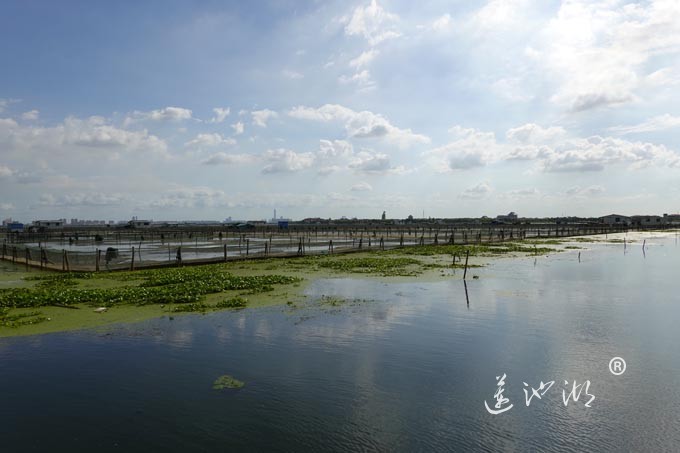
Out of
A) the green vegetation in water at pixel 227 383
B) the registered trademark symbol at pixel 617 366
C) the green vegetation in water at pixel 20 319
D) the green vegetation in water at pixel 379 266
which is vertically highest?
the green vegetation in water at pixel 379 266

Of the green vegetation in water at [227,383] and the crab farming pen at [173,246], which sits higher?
the crab farming pen at [173,246]

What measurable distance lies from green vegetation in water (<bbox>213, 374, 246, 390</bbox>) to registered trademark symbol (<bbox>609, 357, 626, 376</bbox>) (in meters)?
10.6

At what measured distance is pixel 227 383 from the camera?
37.7 ft

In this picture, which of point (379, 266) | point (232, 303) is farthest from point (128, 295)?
point (379, 266)

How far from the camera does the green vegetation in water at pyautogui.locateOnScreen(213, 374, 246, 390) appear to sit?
11.2 metres

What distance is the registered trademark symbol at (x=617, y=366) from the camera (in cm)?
1217

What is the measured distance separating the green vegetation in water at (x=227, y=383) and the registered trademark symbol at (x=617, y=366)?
1064cm

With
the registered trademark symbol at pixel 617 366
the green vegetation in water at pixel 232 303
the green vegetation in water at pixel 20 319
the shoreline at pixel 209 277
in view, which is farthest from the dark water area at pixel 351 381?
the green vegetation in water at pixel 20 319

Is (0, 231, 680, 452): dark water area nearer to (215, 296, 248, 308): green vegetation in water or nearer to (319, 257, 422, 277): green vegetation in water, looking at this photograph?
(215, 296, 248, 308): green vegetation in water

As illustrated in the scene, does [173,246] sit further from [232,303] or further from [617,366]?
[617,366]

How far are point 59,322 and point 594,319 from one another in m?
23.0

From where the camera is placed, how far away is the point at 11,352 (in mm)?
13984

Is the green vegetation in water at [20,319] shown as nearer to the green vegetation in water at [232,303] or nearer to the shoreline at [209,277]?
the shoreline at [209,277]

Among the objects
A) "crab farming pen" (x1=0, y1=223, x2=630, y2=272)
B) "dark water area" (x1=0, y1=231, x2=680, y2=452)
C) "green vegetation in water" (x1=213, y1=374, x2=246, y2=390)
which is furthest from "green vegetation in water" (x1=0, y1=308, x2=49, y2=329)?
"crab farming pen" (x1=0, y1=223, x2=630, y2=272)
